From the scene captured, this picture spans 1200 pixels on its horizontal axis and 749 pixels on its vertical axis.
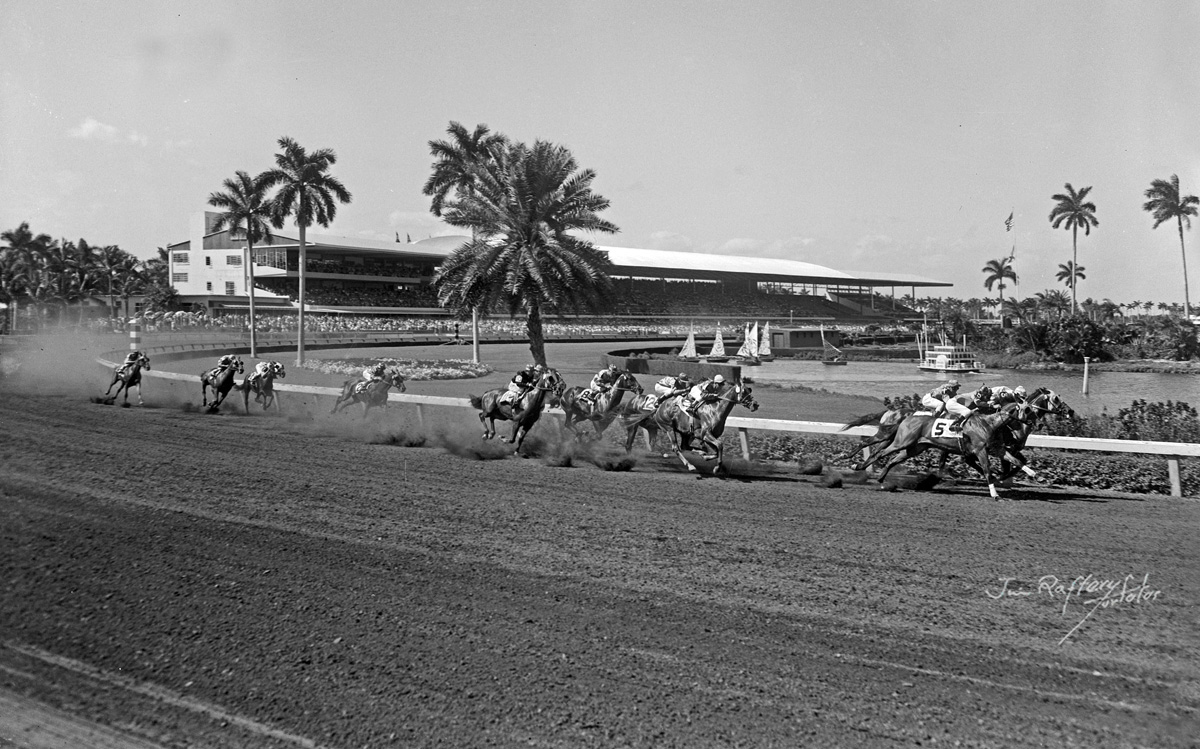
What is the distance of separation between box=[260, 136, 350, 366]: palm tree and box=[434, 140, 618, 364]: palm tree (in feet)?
55.2

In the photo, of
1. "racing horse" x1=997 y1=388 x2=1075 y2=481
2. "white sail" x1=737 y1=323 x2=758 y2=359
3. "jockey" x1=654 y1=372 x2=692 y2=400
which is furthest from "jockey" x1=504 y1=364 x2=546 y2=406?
"white sail" x1=737 y1=323 x2=758 y2=359

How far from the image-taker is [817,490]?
11.2 metres

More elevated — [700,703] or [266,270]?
[266,270]

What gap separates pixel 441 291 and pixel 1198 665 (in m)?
23.4

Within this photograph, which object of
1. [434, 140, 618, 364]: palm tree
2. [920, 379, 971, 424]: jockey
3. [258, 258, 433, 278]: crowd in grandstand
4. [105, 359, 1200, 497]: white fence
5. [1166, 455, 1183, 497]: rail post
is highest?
[258, 258, 433, 278]: crowd in grandstand

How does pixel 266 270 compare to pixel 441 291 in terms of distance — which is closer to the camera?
pixel 441 291

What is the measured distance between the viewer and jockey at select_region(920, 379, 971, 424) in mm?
11234

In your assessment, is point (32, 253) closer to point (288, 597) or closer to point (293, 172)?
point (293, 172)

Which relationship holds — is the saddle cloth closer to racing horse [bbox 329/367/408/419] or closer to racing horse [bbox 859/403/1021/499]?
racing horse [bbox 859/403/1021/499]

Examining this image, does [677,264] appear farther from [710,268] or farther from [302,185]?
[302,185]

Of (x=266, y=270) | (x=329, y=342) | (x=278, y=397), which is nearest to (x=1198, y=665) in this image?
(x=278, y=397)

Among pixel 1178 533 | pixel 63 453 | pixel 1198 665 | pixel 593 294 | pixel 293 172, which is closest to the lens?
pixel 1198 665

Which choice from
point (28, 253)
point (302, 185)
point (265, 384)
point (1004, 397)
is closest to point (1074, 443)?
point (1004, 397)

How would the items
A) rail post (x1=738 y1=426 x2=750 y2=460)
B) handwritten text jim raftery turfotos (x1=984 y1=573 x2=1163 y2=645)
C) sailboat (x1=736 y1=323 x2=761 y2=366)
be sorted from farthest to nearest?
sailboat (x1=736 y1=323 x2=761 y2=366) → rail post (x1=738 y1=426 x2=750 y2=460) → handwritten text jim raftery turfotos (x1=984 y1=573 x2=1163 y2=645)
